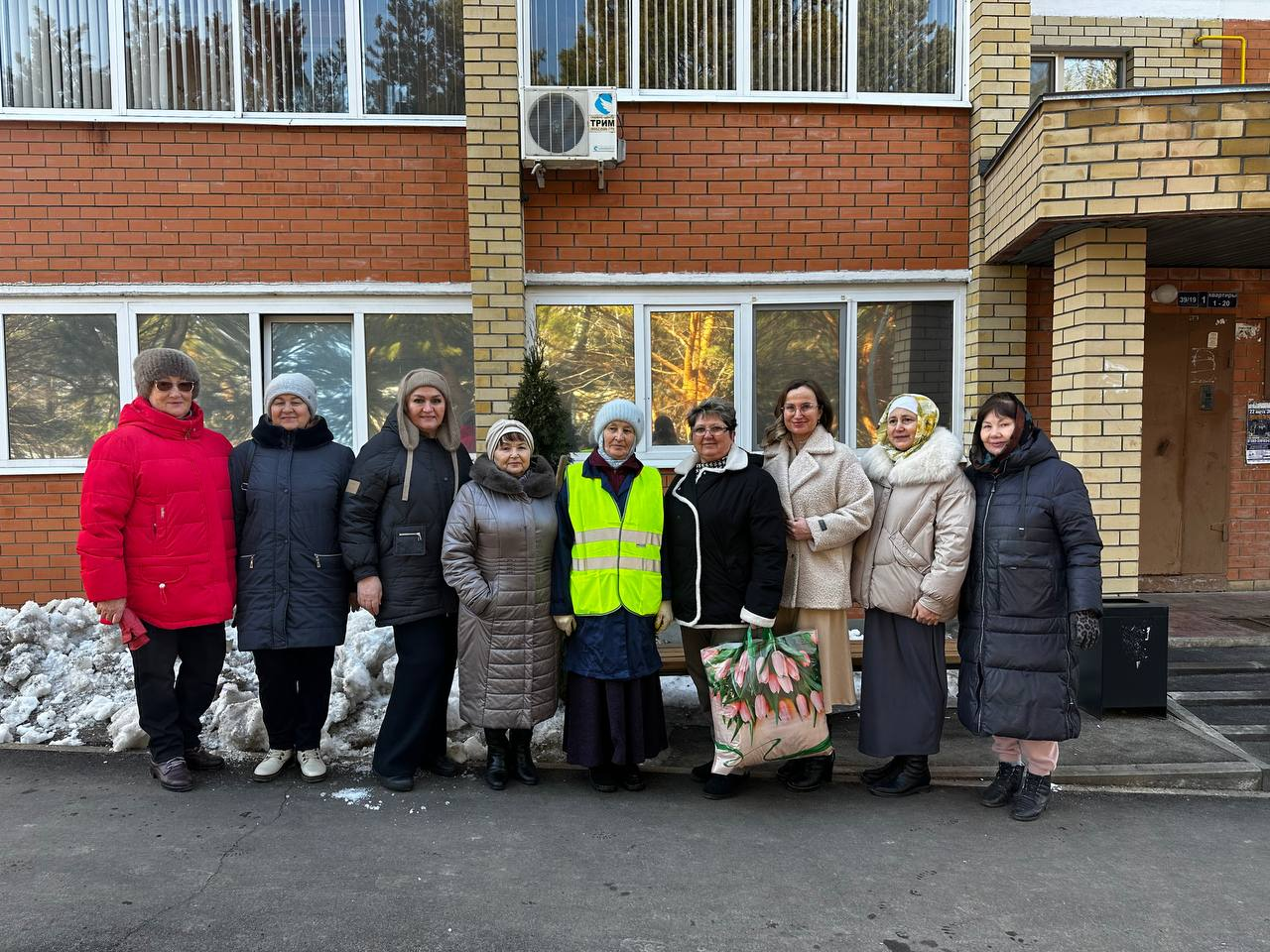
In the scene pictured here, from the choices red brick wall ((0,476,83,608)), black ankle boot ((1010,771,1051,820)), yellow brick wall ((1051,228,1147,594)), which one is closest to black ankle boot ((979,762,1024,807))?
black ankle boot ((1010,771,1051,820))

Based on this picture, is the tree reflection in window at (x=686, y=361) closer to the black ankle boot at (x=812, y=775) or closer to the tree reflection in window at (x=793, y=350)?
the tree reflection in window at (x=793, y=350)

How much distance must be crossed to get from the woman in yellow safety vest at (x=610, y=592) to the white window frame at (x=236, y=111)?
375 centimetres

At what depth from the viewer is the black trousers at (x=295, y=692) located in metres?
3.95

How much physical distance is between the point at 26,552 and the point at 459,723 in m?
4.35

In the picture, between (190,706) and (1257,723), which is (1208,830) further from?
(190,706)

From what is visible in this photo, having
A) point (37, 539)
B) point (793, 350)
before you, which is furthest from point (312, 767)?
point (793, 350)

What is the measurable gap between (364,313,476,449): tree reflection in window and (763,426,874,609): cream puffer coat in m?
3.42

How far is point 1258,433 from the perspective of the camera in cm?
709

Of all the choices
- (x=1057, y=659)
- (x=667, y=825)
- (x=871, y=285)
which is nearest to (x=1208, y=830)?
(x=1057, y=659)

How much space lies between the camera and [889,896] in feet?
9.91

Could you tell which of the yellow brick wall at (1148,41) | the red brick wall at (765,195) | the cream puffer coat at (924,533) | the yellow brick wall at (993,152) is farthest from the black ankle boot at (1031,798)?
the yellow brick wall at (1148,41)

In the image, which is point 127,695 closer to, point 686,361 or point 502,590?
point 502,590

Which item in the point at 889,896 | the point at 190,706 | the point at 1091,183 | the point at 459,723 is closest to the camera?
the point at 889,896

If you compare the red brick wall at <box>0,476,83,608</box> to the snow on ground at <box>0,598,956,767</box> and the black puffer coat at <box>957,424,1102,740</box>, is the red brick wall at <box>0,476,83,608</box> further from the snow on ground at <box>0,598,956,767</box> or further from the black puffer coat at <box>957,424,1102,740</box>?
the black puffer coat at <box>957,424,1102,740</box>
